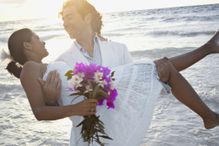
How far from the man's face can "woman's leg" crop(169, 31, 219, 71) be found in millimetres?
892

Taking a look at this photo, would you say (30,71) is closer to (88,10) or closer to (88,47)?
(88,47)

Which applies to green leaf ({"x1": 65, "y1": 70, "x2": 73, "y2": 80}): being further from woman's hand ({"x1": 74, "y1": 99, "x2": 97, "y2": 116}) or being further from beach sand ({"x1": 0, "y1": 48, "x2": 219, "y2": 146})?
beach sand ({"x1": 0, "y1": 48, "x2": 219, "y2": 146})

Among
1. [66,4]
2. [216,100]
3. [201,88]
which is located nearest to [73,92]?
[66,4]

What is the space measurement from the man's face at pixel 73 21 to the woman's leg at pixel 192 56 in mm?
892

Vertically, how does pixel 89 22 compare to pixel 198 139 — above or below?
above

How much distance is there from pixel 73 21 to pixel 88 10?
0.31 metres

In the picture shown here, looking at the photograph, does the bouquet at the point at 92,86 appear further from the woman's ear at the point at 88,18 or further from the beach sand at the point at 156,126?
the beach sand at the point at 156,126

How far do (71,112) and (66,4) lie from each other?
43.1 inches

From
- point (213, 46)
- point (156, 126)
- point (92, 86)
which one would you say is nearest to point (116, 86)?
point (92, 86)

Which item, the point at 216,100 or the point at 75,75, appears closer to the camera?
the point at 75,75

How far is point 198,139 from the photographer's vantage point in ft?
15.3

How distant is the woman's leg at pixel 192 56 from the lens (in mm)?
3426

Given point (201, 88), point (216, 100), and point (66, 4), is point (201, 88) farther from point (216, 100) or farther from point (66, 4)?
point (66, 4)

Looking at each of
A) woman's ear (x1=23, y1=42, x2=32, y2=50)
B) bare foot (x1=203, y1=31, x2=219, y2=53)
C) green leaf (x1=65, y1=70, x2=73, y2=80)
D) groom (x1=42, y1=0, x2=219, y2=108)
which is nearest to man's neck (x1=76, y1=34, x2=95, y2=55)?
groom (x1=42, y1=0, x2=219, y2=108)
